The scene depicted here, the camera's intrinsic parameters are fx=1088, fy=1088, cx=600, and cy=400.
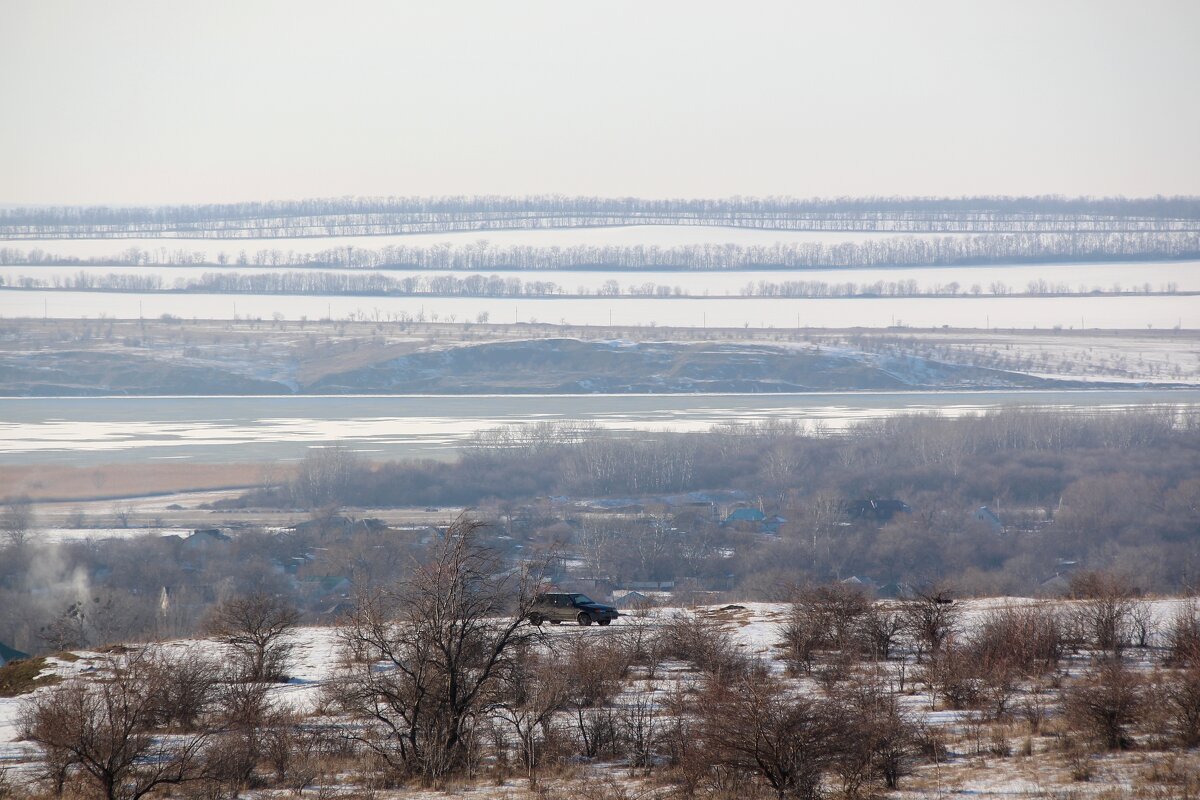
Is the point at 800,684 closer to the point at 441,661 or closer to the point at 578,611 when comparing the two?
the point at 441,661

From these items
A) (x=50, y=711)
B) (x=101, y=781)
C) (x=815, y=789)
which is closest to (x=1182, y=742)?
(x=815, y=789)

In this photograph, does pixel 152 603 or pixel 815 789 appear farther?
pixel 152 603

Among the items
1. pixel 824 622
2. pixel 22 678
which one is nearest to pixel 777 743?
pixel 824 622

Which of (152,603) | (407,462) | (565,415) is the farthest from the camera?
(565,415)

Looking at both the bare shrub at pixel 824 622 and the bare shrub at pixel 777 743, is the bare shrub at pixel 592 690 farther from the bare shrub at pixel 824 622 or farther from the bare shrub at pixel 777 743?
the bare shrub at pixel 824 622

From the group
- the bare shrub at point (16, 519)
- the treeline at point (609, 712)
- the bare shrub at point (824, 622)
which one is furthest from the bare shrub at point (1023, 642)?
the bare shrub at point (16, 519)

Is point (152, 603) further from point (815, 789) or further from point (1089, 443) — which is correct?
point (1089, 443)
